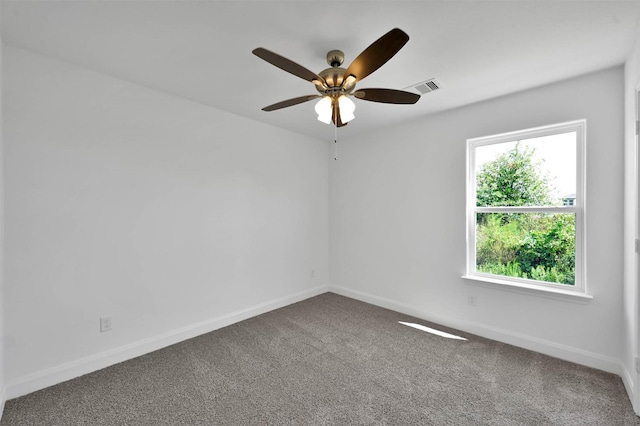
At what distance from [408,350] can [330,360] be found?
774 mm

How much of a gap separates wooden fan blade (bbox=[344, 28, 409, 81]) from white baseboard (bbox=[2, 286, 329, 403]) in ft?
9.35

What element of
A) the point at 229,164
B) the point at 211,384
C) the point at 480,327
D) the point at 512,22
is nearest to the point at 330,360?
the point at 211,384

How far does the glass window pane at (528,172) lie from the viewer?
2609 millimetres

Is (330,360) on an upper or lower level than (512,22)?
lower

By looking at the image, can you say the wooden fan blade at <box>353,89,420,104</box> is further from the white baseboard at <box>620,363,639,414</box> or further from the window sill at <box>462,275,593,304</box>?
the white baseboard at <box>620,363,639,414</box>

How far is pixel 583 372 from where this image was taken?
7.57 feet

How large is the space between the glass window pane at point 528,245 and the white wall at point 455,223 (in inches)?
7.7

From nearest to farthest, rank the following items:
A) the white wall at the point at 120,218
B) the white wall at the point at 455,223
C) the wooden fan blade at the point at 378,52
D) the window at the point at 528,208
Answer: the wooden fan blade at the point at 378,52, the white wall at the point at 120,218, the white wall at the point at 455,223, the window at the point at 528,208

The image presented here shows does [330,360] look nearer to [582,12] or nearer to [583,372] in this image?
[583,372]

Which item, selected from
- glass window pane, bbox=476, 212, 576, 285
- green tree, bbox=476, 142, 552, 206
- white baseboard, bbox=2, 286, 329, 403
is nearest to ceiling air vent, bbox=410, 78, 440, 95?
green tree, bbox=476, 142, 552, 206

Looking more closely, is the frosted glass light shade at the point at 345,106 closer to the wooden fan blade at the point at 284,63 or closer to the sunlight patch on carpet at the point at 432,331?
the wooden fan blade at the point at 284,63

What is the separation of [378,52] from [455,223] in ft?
7.69

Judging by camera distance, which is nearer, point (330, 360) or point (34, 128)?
point (34, 128)

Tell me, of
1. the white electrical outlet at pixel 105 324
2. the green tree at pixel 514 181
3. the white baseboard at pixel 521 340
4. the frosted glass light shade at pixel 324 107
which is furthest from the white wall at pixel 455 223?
the white electrical outlet at pixel 105 324
